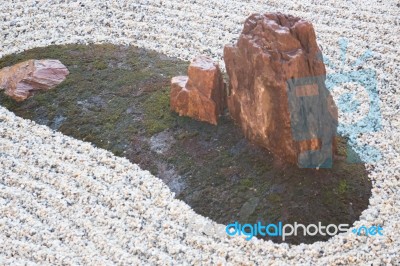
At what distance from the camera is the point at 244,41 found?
188 inches

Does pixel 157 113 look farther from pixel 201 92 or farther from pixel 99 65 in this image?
pixel 99 65

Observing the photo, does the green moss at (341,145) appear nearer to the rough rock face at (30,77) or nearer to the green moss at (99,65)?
the green moss at (99,65)

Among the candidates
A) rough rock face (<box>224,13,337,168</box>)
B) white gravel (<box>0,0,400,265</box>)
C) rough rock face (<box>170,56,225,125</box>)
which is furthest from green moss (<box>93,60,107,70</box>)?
Answer: rough rock face (<box>224,13,337,168</box>)

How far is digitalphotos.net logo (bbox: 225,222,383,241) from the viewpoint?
170 inches

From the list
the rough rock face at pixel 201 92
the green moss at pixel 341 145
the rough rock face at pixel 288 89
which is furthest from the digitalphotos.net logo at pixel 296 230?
the rough rock face at pixel 201 92

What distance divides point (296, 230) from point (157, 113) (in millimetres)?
1912

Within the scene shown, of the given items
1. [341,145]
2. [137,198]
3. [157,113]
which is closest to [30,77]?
[157,113]

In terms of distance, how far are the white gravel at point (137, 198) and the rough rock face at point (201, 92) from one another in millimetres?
814

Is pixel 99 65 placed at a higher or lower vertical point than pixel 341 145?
lower

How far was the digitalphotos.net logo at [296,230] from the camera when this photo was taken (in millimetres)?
4324

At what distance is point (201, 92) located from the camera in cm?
525

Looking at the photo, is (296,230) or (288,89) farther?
(288,89)

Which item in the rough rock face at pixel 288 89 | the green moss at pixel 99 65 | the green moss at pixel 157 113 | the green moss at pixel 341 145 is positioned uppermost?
the rough rock face at pixel 288 89

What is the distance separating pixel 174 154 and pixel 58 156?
3.51 ft
